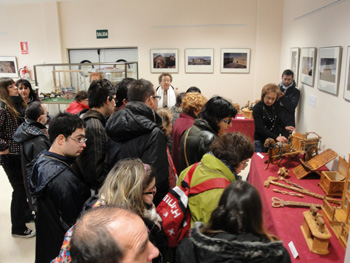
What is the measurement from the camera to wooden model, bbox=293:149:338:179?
2.72 meters

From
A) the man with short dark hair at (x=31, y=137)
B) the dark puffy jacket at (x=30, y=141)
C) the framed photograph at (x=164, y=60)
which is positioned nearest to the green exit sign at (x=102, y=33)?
the framed photograph at (x=164, y=60)

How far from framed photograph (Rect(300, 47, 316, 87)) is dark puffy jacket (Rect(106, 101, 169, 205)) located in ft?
10.4

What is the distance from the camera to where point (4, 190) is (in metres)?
4.63

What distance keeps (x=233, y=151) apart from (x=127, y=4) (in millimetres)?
6672

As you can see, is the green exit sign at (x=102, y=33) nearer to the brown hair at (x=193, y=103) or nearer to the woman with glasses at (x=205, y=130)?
the brown hair at (x=193, y=103)

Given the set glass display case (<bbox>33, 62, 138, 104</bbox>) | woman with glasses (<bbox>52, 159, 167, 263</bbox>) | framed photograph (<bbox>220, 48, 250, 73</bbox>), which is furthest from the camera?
framed photograph (<bbox>220, 48, 250, 73</bbox>)

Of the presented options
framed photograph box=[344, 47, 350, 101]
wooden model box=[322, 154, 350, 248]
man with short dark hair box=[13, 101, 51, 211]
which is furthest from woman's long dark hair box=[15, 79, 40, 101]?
framed photograph box=[344, 47, 350, 101]

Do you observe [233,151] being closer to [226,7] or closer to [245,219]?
[245,219]

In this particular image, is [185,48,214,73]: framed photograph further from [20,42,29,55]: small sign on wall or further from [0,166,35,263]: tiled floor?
[0,166,35,263]: tiled floor

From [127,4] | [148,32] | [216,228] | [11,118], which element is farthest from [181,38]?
[216,228]

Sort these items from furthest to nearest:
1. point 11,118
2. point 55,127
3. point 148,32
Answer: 1. point 148,32
2. point 11,118
3. point 55,127

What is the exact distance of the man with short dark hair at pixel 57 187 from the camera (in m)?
1.74

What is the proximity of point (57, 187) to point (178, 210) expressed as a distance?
75cm

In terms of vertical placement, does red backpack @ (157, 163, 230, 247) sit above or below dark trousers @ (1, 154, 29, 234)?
above
